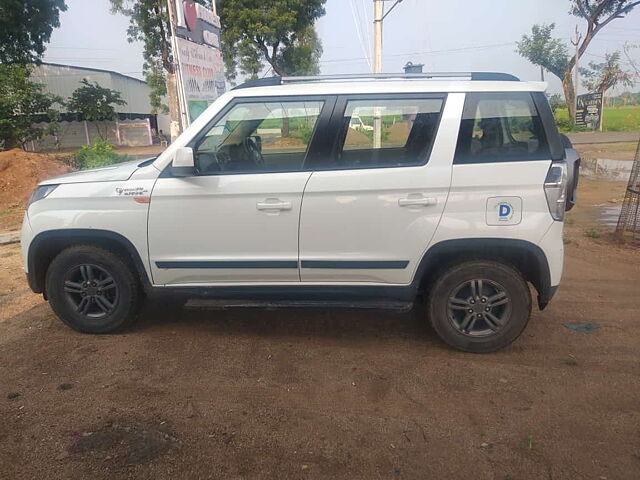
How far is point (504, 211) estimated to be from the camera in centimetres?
350

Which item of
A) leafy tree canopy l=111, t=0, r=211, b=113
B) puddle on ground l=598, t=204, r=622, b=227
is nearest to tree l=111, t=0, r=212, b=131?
leafy tree canopy l=111, t=0, r=211, b=113

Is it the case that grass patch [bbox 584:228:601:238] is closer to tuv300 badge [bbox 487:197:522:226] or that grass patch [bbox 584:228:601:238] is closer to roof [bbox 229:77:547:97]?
roof [bbox 229:77:547:97]

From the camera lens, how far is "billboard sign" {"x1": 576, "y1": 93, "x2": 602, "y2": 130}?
1286 inches

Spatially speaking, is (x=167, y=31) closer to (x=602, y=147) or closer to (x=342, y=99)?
(x=602, y=147)

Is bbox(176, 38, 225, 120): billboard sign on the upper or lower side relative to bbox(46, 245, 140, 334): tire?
upper

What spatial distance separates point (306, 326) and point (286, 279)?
0.69 meters

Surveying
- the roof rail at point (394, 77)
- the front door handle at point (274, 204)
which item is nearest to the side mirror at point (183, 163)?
the front door handle at point (274, 204)

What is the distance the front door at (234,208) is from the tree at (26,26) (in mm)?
25381

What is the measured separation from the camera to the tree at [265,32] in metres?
23.0

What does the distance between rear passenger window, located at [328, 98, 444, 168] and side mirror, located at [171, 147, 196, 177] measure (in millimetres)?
967

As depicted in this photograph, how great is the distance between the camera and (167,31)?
2206cm

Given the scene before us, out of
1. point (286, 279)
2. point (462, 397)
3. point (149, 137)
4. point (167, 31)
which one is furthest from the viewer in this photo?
point (149, 137)

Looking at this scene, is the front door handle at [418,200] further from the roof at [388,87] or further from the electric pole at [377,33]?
the electric pole at [377,33]

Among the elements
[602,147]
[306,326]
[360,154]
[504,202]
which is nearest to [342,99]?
[360,154]
